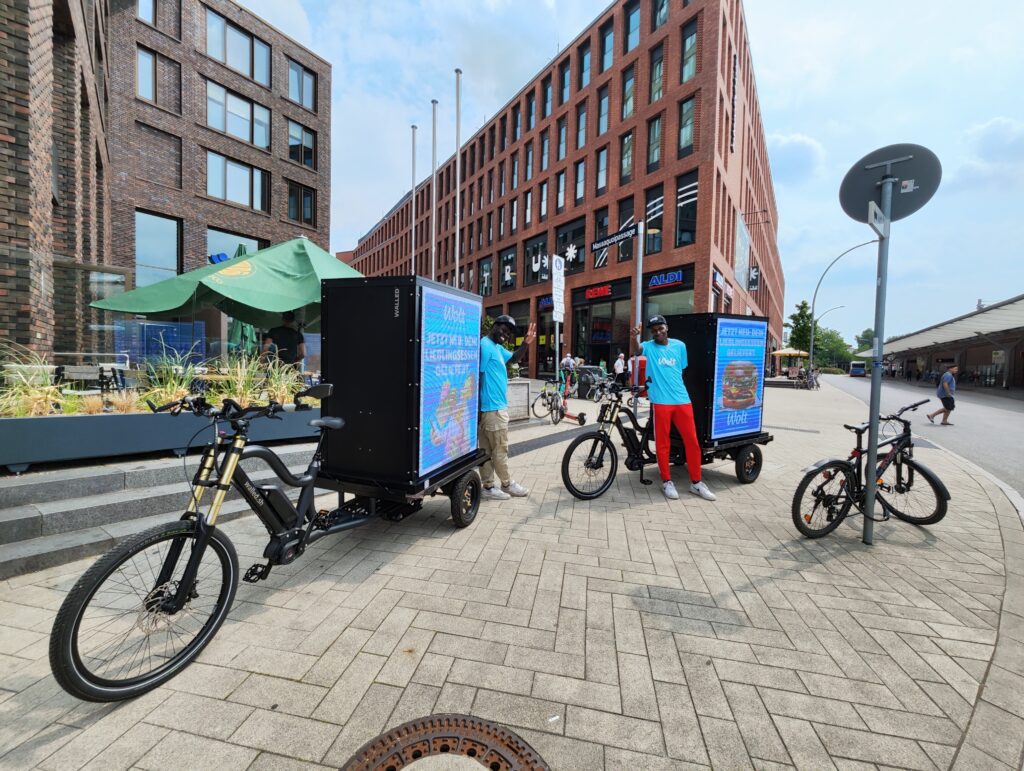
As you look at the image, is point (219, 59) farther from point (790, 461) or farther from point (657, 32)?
point (790, 461)

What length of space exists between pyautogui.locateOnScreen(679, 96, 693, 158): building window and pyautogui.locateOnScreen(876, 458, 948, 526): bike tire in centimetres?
2299

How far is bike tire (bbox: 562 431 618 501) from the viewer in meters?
5.21

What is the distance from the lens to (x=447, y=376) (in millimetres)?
4102

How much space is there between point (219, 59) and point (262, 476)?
21676 mm

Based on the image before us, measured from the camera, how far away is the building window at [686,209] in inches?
917

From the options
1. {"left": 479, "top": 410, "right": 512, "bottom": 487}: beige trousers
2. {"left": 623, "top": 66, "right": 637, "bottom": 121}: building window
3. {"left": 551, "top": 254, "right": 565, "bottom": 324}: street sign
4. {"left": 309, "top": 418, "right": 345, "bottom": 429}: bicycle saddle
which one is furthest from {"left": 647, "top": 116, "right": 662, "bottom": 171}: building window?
{"left": 309, "top": 418, "right": 345, "bottom": 429}: bicycle saddle

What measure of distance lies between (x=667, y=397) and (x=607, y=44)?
31.8 metres

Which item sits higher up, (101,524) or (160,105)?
(160,105)

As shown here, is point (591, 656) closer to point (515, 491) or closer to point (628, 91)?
point (515, 491)

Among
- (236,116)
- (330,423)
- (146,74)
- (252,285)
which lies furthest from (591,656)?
(236,116)

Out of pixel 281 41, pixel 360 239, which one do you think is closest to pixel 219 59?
pixel 281 41

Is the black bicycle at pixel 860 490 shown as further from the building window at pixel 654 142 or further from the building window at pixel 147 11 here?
the building window at pixel 654 142

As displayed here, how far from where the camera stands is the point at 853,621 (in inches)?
112

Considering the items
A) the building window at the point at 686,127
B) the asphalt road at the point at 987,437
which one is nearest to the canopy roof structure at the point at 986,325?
the asphalt road at the point at 987,437
